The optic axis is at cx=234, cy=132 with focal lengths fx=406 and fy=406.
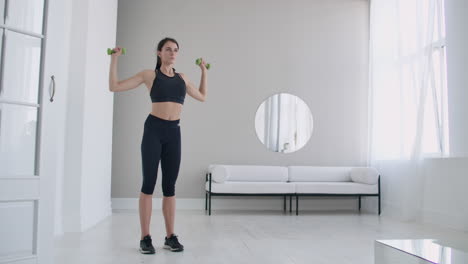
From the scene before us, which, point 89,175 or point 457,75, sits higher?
point 457,75

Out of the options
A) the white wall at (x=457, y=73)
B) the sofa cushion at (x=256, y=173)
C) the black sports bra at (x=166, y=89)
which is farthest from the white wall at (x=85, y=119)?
the white wall at (x=457, y=73)

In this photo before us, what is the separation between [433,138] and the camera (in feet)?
15.3

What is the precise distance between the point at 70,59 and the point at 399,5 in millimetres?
4004

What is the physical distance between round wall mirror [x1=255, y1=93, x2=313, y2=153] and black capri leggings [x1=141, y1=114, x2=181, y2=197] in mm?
3063

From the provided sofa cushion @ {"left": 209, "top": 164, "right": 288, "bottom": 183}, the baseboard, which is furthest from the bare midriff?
the baseboard

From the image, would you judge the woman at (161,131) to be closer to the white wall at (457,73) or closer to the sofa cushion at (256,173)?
the sofa cushion at (256,173)

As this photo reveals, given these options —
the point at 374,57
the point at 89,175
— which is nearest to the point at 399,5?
the point at 374,57

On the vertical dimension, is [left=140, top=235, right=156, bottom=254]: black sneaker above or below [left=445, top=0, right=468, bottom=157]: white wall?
below

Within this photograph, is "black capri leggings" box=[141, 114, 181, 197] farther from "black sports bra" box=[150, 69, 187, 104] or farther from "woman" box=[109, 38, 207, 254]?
"black sports bra" box=[150, 69, 187, 104]

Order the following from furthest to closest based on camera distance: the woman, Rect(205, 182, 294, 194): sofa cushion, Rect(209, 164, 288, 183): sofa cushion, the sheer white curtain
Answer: Rect(209, 164, 288, 183): sofa cushion
Rect(205, 182, 294, 194): sofa cushion
the sheer white curtain
the woman

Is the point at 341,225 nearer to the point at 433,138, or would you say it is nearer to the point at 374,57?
the point at 433,138

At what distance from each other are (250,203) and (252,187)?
691 millimetres

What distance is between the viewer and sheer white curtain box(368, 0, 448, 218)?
4.56 meters

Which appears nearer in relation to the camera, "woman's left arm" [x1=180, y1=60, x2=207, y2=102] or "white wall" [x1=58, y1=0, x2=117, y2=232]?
"woman's left arm" [x1=180, y1=60, x2=207, y2=102]
